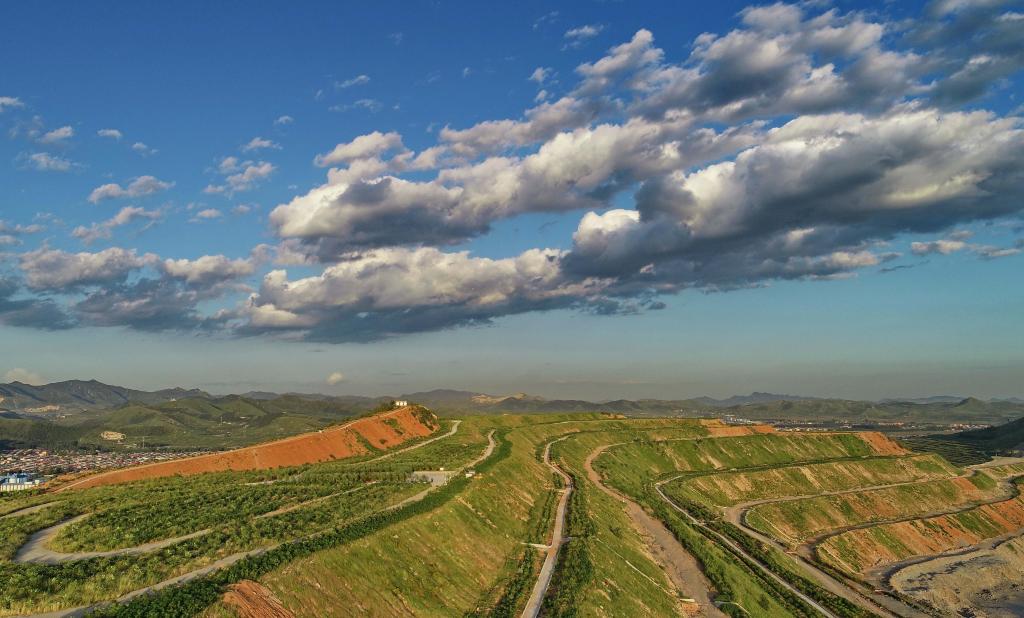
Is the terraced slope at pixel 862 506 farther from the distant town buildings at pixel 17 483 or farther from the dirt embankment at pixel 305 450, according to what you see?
the distant town buildings at pixel 17 483

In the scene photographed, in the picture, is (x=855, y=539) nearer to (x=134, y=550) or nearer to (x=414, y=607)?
(x=414, y=607)

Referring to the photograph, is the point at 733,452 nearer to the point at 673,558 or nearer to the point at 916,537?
the point at 916,537

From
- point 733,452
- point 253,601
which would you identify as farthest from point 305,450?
point 733,452

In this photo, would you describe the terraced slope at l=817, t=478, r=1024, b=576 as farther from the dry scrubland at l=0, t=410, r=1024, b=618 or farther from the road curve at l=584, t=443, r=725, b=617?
the road curve at l=584, t=443, r=725, b=617

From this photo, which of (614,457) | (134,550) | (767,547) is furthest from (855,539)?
(134,550)

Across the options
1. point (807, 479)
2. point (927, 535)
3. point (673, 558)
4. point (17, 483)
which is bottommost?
point (927, 535)
